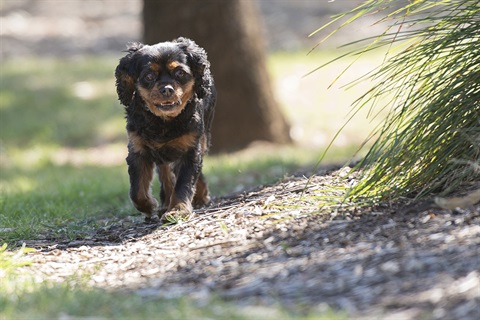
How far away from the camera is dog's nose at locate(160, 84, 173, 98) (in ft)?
19.2

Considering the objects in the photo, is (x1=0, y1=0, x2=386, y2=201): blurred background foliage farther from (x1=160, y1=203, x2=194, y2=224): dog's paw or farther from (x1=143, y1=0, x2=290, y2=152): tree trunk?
(x1=160, y1=203, x2=194, y2=224): dog's paw

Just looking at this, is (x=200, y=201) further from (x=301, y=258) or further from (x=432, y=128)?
(x=301, y=258)

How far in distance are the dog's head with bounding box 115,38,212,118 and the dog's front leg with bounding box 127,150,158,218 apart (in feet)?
1.28

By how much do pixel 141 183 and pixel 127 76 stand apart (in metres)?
0.77

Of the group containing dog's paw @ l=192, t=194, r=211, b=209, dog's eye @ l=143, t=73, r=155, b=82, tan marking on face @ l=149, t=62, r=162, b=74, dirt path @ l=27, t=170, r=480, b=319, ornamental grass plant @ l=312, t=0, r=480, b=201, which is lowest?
dog's paw @ l=192, t=194, r=211, b=209

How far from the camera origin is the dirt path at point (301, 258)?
3.96 m

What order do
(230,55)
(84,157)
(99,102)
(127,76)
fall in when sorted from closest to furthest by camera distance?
(127,76) → (230,55) → (84,157) → (99,102)

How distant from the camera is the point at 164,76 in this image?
19.9 feet

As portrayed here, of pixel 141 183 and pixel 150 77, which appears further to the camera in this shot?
pixel 141 183

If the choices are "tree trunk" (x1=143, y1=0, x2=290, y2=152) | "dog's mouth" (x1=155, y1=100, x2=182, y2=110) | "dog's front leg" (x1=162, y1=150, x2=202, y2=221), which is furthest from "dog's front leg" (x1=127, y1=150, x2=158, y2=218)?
"tree trunk" (x1=143, y1=0, x2=290, y2=152)

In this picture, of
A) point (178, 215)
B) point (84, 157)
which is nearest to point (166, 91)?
point (178, 215)

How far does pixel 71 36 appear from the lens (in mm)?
18688

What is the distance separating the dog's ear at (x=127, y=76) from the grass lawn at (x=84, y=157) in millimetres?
954

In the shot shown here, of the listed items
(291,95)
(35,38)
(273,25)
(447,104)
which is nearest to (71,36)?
(35,38)
